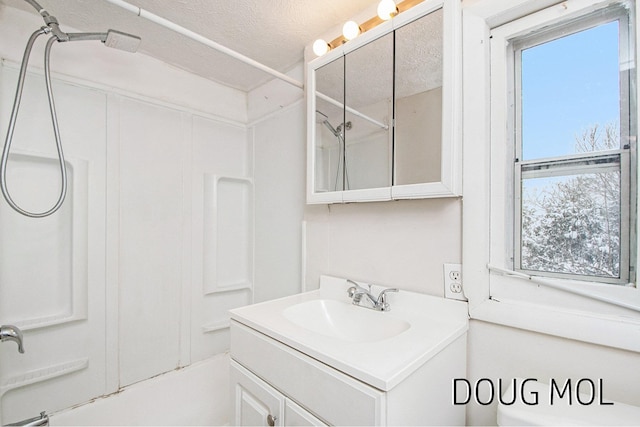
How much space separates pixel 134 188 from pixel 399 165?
152 centimetres

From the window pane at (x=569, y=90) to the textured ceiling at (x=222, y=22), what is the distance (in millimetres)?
794

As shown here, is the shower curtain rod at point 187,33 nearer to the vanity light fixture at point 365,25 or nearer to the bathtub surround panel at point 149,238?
the vanity light fixture at point 365,25

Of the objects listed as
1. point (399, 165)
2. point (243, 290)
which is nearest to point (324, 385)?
point (399, 165)

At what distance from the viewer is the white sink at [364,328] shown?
29.4 inches

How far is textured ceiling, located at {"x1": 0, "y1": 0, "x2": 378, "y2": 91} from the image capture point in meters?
1.34

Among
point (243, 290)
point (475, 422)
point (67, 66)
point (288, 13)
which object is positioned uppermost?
point (288, 13)

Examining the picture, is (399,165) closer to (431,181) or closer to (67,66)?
(431,181)

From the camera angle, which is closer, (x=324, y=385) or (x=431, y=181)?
(x=324, y=385)

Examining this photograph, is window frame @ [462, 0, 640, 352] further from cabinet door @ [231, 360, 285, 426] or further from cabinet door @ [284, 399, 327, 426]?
cabinet door @ [231, 360, 285, 426]

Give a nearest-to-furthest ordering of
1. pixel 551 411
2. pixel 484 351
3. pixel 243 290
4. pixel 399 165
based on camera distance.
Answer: pixel 551 411 → pixel 484 351 → pixel 399 165 → pixel 243 290

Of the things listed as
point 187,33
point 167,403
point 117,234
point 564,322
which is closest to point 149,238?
point 117,234

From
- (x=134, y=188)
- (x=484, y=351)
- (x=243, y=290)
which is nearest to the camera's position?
(x=484, y=351)

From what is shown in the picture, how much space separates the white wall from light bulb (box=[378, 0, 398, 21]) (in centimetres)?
132

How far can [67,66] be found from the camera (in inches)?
58.5
